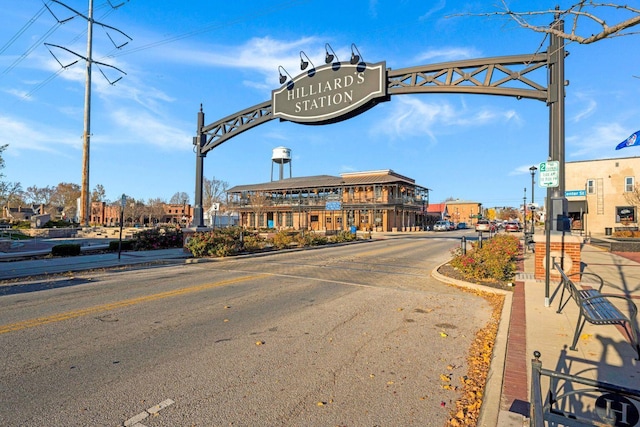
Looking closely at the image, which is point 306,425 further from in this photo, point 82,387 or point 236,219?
point 236,219

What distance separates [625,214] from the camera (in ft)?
122

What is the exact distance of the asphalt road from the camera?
3326mm

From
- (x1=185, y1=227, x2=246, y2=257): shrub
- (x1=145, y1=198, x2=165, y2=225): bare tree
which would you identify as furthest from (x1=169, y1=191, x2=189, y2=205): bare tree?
(x1=185, y1=227, x2=246, y2=257): shrub

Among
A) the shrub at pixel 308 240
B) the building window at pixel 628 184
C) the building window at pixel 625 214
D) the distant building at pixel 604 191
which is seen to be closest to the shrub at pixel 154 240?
the shrub at pixel 308 240

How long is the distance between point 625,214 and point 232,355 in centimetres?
4600

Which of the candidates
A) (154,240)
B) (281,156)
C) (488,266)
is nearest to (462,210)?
(281,156)

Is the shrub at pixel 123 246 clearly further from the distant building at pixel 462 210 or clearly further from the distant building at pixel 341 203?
the distant building at pixel 462 210

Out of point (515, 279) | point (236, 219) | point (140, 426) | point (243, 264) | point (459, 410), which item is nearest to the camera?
point (140, 426)

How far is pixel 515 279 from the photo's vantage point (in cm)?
1006

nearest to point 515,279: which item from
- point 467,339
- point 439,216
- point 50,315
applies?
point 467,339

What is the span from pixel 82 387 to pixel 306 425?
241 cm

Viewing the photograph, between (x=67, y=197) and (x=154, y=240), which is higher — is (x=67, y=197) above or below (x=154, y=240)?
above

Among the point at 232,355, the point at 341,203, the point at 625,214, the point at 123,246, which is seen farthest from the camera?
the point at 341,203

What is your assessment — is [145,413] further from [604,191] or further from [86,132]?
[604,191]
